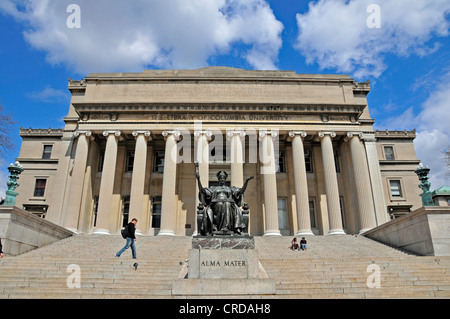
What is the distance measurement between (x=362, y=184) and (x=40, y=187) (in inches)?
1284

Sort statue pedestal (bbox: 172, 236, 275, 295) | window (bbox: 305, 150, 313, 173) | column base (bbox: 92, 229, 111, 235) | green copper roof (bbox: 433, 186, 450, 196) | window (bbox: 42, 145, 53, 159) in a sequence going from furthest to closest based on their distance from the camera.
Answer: window (bbox: 42, 145, 53, 159), green copper roof (bbox: 433, 186, 450, 196), window (bbox: 305, 150, 313, 173), column base (bbox: 92, 229, 111, 235), statue pedestal (bbox: 172, 236, 275, 295)

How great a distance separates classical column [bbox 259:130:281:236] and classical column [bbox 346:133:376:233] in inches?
277

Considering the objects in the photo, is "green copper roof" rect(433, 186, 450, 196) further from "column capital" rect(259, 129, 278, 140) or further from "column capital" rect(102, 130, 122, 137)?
"column capital" rect(102, 130, 122, 137)

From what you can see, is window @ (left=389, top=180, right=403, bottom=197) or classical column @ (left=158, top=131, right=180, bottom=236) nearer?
classical column @ (left=158, top=131, right=180, bottom=236)

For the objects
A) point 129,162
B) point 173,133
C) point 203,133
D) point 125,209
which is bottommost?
point 125,209

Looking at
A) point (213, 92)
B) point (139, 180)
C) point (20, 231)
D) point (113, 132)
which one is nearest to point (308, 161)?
point (213, 92)

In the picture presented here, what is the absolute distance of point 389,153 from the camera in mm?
38844

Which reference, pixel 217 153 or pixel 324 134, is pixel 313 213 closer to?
pixel 324 134

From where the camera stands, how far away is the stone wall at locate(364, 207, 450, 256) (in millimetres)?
16391

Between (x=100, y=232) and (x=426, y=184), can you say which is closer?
(x=426, y=184)

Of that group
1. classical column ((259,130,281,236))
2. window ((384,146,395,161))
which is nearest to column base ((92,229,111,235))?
classical column ((259,130,281,236))

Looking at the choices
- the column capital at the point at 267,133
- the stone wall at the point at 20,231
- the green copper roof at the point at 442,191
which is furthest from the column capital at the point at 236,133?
the green copper roof at the point at 442,191

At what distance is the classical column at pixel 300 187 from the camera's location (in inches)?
1070
